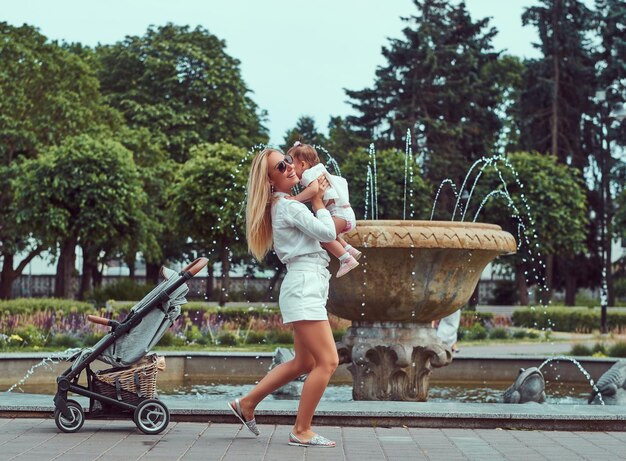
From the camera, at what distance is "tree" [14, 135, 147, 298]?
33.9 metres

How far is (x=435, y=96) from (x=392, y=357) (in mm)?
41298

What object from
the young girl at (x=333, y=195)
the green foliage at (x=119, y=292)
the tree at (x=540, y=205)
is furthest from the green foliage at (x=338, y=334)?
the tree at (x=540, y=205)

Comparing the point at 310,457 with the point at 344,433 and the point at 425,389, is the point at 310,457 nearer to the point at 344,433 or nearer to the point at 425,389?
the point at 344,433

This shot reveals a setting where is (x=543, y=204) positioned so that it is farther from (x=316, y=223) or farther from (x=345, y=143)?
(x=316, y=223)

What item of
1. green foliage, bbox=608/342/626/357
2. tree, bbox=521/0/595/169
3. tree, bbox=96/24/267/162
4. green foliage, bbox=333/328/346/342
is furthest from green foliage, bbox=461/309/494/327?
tree, bbox=521/0/595/169

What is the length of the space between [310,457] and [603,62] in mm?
50209

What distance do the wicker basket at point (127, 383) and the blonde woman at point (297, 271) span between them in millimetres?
656

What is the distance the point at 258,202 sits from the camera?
668 cm

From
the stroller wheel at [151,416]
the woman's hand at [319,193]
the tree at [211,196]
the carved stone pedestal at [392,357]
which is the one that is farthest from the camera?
the tree at [211,196]

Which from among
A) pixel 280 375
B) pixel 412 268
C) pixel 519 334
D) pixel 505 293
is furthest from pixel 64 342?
pixel 505 293

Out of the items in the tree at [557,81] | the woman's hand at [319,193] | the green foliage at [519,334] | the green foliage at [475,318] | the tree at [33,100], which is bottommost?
the green foliage at [519,334]

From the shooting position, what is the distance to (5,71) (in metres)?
38.7

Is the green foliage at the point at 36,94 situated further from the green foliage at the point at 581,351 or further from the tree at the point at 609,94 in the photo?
the green foliage at the point at 581,351

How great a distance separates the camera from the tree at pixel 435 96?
1945 inches
